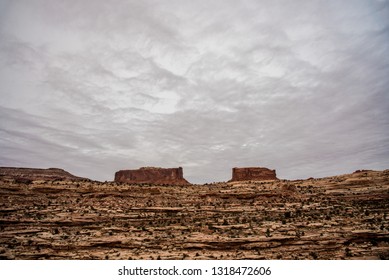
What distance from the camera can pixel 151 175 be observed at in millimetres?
91312

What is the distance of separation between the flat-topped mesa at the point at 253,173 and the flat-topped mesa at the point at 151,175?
22480 millimetres

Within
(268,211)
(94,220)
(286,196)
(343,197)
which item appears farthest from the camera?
(286,196)

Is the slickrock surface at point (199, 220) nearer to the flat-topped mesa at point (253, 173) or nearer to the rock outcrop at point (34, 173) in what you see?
the flat-topped mesa at point (253, 173)

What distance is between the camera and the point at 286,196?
1389 inches

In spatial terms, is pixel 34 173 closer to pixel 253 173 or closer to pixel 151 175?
pixel 151 175

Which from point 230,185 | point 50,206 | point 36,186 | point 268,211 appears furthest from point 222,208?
point 36,186

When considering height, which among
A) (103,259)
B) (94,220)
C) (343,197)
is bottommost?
(103,259)

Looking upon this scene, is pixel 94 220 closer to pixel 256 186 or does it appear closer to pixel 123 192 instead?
pixel 123 192

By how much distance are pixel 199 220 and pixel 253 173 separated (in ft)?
148

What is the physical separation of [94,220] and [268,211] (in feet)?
Answer: 65.3

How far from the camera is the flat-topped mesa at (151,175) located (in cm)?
8917

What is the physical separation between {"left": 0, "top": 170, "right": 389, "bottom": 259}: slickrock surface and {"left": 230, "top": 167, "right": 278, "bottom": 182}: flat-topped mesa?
31.9m

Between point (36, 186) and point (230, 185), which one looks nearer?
point (36, 186)

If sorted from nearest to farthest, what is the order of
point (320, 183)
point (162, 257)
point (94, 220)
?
1. point (162, 257)
2. point (94, 220)
3. point (320, 183)
